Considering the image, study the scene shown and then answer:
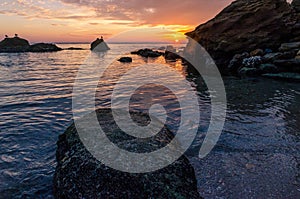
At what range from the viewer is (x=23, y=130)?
9406mm

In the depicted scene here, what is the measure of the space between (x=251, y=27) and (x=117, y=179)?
34990 mm

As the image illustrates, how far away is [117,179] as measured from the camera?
457 cm

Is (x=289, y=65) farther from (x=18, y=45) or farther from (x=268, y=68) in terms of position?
(x=18, y=45)

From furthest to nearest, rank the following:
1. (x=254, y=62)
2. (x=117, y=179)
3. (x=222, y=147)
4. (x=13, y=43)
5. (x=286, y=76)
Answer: (x=13, y=43) → (x=254, y=62) → (x=286, y=76) → (x=222, y=147) → (x=117, y=179)

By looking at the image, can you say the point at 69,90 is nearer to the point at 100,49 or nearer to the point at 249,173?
the point at 249,173

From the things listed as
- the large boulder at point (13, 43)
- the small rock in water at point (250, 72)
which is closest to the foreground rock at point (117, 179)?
the small rock in water at point (250, 72)

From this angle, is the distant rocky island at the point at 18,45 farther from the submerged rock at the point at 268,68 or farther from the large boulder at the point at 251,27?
the submerged rock at the point at 268,68

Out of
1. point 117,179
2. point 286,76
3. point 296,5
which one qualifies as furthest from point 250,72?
point 117,179

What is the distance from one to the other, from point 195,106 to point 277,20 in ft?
86.7

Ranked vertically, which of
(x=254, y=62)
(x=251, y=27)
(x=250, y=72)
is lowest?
(x=250, y=72)

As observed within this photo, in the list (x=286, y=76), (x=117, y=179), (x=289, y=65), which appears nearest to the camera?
(x=117, y=179)

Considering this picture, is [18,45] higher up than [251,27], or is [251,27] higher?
[251,27]

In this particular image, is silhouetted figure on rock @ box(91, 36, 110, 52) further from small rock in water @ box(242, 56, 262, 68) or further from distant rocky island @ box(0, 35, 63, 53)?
small rock in water @ box(242, 56, 262, 68)

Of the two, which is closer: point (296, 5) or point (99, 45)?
point (296, 5)
